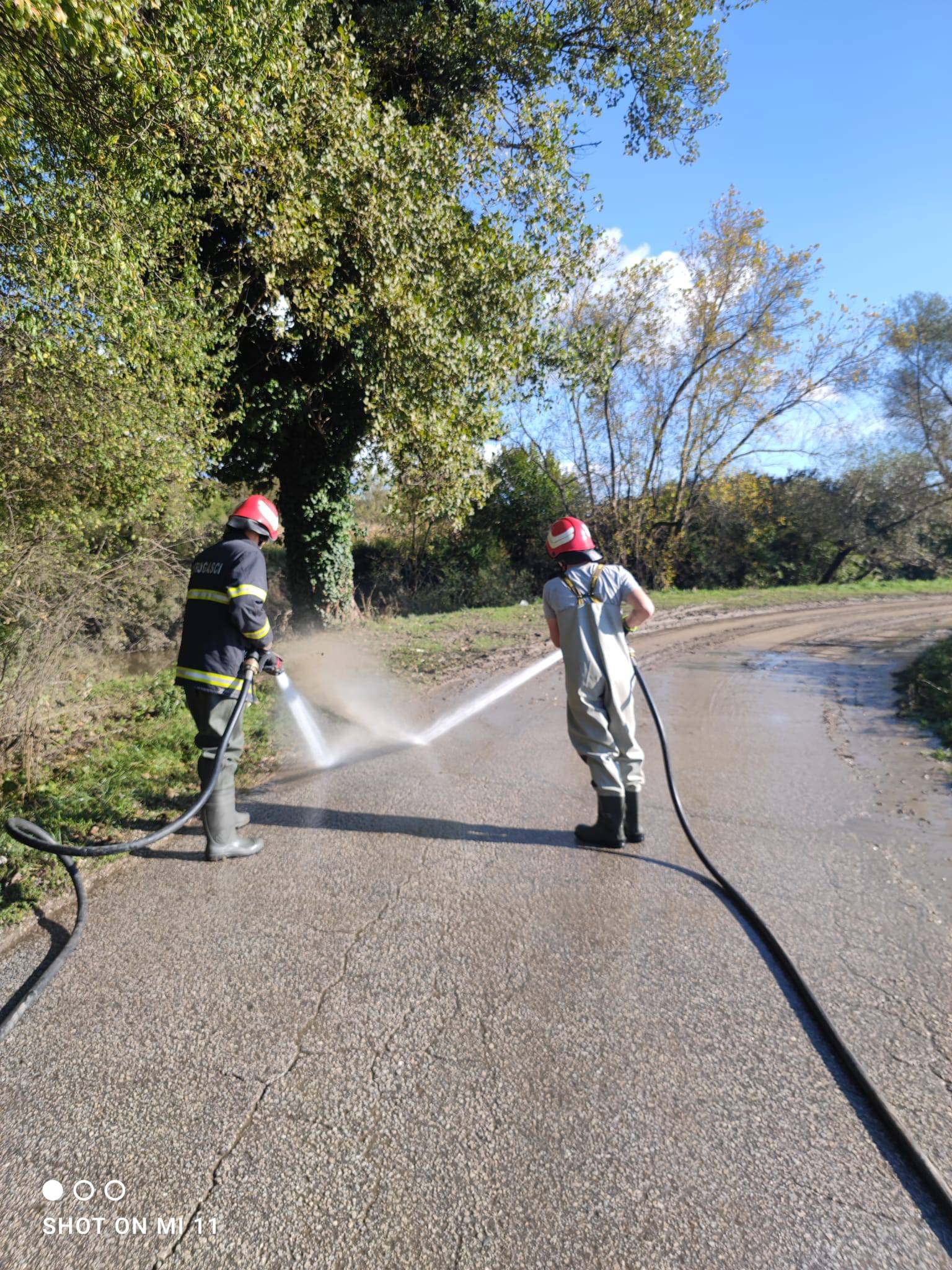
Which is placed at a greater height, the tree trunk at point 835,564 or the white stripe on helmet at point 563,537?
the white stripe on helmet at point 563,537

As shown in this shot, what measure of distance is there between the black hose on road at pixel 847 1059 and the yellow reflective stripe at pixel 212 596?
3.28 metres

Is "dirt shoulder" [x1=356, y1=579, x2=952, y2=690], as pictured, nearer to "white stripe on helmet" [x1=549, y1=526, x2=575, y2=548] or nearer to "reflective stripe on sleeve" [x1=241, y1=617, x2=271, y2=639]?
"white stripe on helmet" [x1=549, y1=526, x2=575, y2=548]

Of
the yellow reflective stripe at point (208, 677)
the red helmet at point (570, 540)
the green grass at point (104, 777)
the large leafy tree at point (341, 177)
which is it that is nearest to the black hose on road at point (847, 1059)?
the red helmet at point (570, 540)

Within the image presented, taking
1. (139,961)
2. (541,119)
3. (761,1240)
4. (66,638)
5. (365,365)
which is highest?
(541,119)

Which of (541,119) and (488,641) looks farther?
(488,641)

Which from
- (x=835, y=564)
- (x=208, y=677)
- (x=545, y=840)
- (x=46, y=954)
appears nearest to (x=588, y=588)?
(x=545, y=840)

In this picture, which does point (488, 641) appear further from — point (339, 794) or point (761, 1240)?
point (761, 1240)

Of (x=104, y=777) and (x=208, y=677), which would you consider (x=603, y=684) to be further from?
(x=104, y=777)

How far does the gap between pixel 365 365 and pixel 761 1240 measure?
9895 millimetres

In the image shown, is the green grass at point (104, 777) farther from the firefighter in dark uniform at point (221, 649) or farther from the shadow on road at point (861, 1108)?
the shadow on road at point (861, 1108)

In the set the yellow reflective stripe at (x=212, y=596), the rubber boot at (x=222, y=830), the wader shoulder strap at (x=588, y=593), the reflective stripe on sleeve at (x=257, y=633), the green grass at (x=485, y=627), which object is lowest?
the rubber boot at (x=222, y=830)

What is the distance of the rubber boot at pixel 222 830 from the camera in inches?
164

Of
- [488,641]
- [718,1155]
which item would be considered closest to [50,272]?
[718,1155]

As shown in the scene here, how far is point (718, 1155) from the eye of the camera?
83.8 inches
